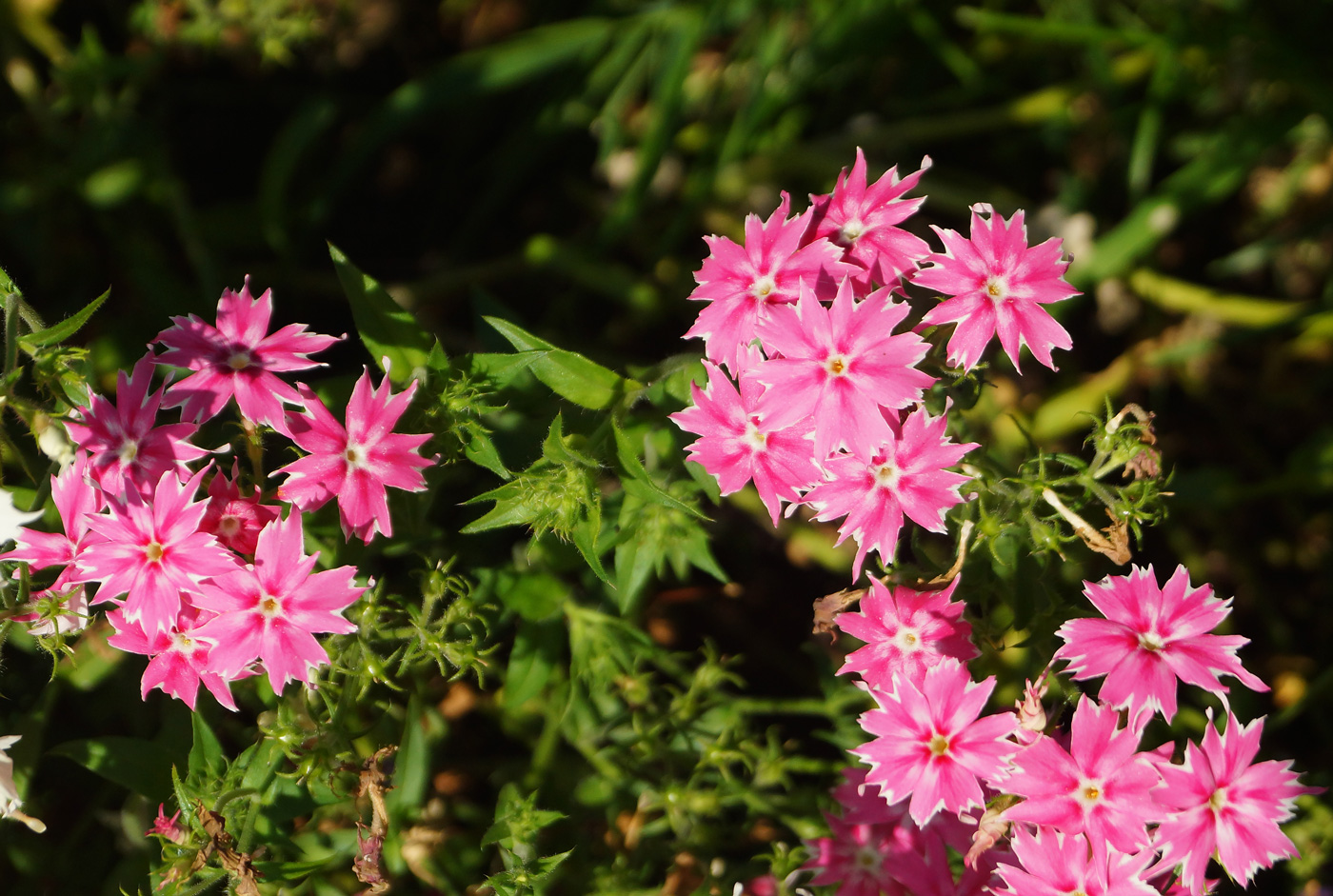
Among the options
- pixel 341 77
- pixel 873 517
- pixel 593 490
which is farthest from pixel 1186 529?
pixel 341 77

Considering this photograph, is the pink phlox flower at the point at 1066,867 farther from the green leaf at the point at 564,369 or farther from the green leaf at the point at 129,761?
the green leaf at the point at 129,761

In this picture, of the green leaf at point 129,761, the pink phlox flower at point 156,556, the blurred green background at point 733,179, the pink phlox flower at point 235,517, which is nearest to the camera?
the pink phlox flower at point 156,556

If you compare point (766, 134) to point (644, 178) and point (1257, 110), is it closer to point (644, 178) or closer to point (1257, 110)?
point (644, 178)

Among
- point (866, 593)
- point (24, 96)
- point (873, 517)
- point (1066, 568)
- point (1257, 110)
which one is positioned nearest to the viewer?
point (873, 517)

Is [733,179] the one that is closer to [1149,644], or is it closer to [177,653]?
[1149,644]

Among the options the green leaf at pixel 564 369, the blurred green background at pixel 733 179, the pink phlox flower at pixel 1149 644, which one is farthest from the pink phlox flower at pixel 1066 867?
the blurred green background at pixel 733 179

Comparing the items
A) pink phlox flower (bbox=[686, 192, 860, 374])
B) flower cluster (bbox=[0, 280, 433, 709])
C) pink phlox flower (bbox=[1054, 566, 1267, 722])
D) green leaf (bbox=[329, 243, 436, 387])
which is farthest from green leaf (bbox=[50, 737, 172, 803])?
pink phlox flower (bbox=[1054, 566, 1267, 722])

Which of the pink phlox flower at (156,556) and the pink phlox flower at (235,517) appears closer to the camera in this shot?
Result: the pink phlox flower at (156,556)
